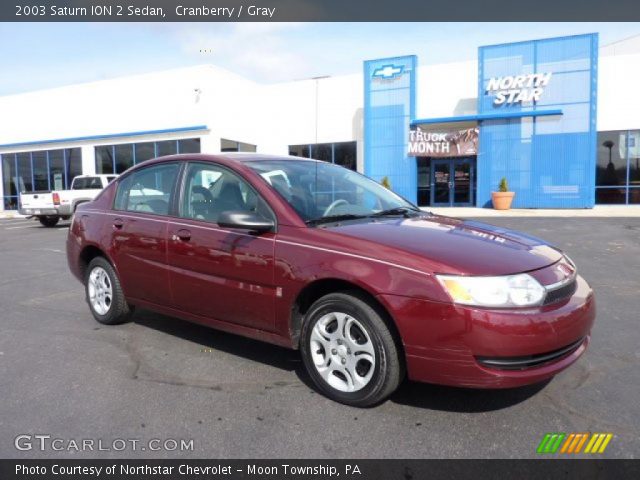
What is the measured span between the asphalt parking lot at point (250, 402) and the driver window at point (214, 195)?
1166 mm

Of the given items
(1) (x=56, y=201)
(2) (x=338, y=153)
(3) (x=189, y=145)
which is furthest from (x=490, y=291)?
(2) (x=338, y=153)

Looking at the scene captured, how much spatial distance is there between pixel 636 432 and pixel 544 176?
19911 mm

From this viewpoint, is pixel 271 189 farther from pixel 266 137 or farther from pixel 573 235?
pixel 266 137

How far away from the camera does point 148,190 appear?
477 cm

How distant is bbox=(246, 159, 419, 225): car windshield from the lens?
3.79 m

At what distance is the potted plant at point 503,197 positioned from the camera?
20.7m

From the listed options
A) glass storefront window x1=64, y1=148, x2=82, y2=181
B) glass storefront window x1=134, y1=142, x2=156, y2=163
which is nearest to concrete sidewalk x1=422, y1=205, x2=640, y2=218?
glass storefront window x1=134, y1=142, x2=156, y2=163

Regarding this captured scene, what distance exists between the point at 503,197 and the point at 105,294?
18308 millimetres

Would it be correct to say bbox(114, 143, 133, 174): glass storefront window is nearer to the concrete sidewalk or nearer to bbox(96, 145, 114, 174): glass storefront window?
bbox(96, 145, 114, 174): glass storefront window

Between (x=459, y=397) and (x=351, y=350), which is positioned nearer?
(x=351, y=350)

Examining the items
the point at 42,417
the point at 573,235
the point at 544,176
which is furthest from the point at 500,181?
the point at 42,417

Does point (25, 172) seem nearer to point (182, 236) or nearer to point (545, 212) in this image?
point (545, 212)

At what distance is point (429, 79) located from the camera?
2269 cm

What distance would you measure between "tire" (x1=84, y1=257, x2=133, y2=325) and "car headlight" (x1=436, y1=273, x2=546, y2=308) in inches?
127
